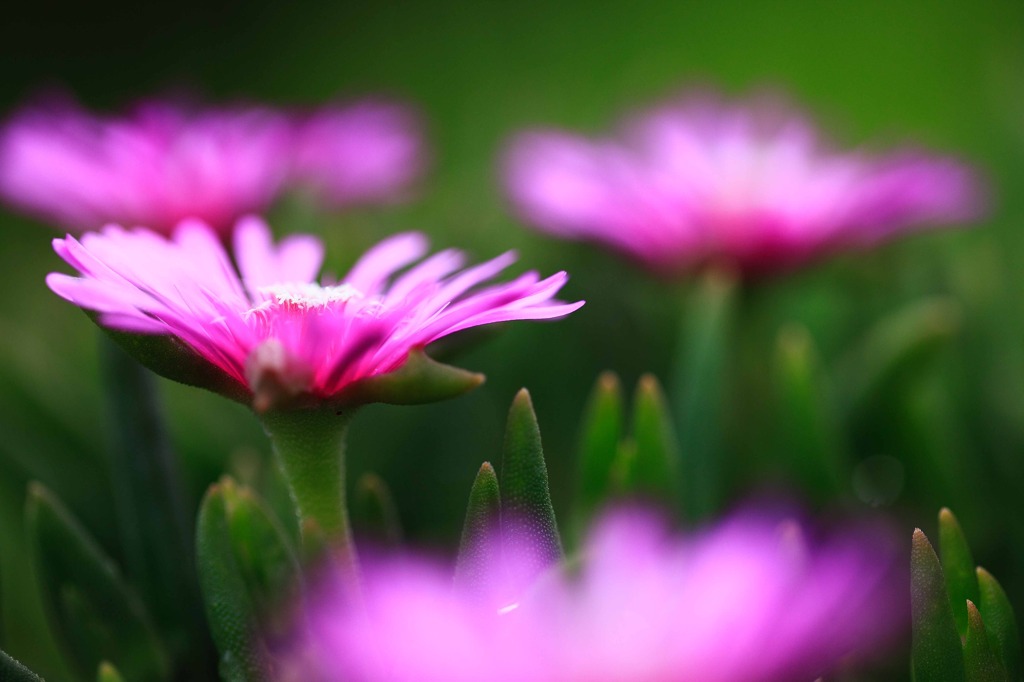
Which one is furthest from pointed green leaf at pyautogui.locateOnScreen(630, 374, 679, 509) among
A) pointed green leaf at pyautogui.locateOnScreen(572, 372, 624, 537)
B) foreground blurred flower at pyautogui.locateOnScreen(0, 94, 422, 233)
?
foreground blurred flower at pyautogui.locateOnScreen(0, 94, 422, 233)

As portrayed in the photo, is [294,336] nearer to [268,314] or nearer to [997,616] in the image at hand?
[268,314]

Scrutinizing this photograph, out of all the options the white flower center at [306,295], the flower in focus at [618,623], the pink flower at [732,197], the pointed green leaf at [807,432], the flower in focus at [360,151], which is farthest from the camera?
the flower in focus at [360,151]

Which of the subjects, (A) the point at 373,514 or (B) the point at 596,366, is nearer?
(A) the point at 373,514

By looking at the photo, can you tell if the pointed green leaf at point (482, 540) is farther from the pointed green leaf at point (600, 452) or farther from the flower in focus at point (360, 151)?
the flower in focus at point (360, 151)

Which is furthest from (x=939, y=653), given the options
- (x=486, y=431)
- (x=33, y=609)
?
(x=33, y=609)

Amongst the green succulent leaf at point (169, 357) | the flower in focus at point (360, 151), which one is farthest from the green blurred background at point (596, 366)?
the green succulent leaf at point (169, 357)

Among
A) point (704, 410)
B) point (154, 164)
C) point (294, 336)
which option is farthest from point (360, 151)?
point (294, 336)

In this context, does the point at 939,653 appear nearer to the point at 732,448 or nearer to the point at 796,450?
the point at 796,450
